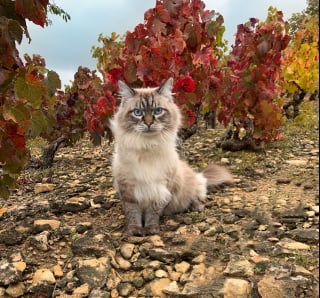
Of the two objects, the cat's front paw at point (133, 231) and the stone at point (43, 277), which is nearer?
the stone at point (43, 277)

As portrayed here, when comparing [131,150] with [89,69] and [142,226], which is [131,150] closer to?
[142,226]

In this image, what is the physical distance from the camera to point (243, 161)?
628 cm

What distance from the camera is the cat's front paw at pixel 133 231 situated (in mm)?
3795

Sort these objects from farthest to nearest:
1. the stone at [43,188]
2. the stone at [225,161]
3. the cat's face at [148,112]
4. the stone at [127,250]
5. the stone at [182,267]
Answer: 1. the stone at [225,161]
2. the stone at [43,188]
3. the cat's face at [148,112]
4. the stone at [127,250]
5. the stone at [182,267]

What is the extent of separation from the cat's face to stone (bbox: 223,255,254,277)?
1339mm

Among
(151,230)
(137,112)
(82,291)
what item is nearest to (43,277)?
(82,291)

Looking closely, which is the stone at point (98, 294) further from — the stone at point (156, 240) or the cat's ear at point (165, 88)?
the cat's ear at point (165, 88)

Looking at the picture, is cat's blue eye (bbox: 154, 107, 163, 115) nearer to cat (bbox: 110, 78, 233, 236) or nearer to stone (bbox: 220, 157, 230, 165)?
cat (bbox: 110, 78, 233, 236)

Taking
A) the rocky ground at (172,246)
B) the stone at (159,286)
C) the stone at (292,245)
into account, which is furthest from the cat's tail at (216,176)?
the stone at (159,286)

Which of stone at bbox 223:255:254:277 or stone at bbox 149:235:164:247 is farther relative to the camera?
stone at bbox 149:235:164:247

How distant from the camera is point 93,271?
10.5ft

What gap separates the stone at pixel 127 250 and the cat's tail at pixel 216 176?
173 centimetres

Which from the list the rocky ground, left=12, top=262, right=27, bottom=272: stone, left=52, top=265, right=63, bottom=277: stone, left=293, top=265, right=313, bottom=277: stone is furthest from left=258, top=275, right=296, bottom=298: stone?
left=12, top=262, right=27, bottom=272: stone

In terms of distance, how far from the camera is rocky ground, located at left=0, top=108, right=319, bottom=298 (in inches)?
116
